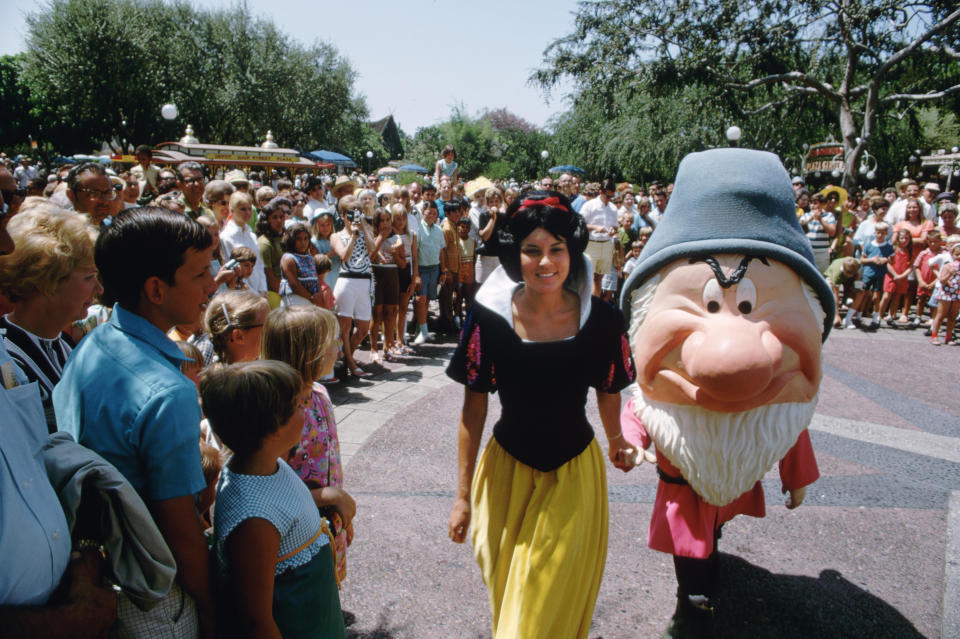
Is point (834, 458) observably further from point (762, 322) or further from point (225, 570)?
point (225, 570)

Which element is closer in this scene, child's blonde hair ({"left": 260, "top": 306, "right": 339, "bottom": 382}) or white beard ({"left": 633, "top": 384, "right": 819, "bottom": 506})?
child's blonde hair ({"left": 260, "top": 306, "right": 339, "bottom": 382})

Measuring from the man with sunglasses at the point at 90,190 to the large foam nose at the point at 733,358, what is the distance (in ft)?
12.9

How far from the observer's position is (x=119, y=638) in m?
1.44

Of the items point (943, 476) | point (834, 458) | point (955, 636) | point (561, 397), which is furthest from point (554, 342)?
point (943, 476)

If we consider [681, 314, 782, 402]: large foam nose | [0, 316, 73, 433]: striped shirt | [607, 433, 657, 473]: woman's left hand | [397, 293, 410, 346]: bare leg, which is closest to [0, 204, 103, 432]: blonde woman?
[0, 316, 73, 433]: striped shirt

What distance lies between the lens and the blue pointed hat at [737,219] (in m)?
2.40

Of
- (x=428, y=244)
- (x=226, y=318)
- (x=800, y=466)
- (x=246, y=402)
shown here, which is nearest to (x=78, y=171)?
(x=226, y=318)

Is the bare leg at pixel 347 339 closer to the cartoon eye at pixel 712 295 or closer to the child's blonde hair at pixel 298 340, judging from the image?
the child's blonde hair at pixel 298 340

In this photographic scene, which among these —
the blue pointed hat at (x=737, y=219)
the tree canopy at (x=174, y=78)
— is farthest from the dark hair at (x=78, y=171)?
the tree canopy at (x=174, y=78)

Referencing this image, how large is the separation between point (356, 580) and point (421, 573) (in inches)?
12.9

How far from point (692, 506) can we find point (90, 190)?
4186 millimetres

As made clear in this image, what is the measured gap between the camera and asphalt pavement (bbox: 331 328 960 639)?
289 cm

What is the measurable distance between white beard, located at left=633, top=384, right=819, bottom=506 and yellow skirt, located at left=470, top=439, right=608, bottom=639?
359 mm

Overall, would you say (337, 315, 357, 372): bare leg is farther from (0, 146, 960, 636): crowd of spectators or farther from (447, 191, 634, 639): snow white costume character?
(447, 191, 634, 639): snow white costume character
